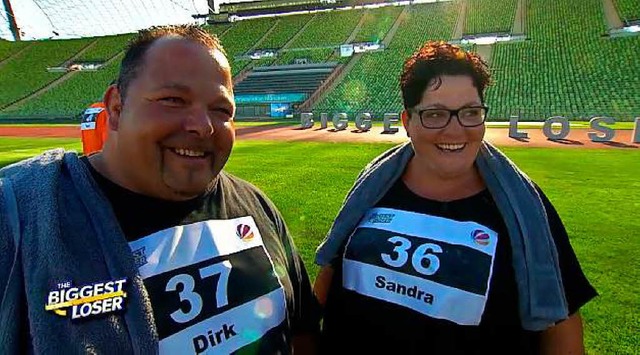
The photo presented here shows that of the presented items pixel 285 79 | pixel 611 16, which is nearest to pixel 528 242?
pixel 285 79

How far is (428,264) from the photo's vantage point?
2068 mm

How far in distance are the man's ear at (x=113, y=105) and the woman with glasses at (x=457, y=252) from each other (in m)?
1.26

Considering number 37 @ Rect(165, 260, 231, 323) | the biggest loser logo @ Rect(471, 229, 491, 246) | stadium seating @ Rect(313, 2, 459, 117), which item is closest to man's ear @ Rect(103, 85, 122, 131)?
number 37 @ Rect(165, 260, 231, 323)

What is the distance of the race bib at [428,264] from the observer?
201 centimetres

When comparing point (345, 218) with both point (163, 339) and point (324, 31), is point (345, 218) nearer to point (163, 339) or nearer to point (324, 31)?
point (163, 339)

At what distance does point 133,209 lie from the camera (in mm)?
1477

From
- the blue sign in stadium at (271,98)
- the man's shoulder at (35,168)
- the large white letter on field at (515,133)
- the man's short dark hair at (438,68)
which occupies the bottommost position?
the large white letter on field at (515,133)

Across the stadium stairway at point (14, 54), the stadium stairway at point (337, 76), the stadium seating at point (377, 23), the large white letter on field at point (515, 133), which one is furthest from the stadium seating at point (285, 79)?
the stadium stairway at point (14, 54)

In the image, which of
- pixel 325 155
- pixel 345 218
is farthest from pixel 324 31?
pixel 345 218

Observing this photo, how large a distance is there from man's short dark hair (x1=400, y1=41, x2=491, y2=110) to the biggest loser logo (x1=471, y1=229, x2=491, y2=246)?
2.05 feet

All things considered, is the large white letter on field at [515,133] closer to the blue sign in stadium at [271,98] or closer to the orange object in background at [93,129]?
the orange object in background at [93,129]

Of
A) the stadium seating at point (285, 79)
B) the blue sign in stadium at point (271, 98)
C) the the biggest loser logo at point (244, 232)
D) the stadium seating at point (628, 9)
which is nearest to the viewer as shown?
the the biggest loser logo at point (244, 232)

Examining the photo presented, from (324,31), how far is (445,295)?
54.9 metres

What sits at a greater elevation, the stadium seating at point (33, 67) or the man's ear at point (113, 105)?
the stadium seating at point (33, 67)
